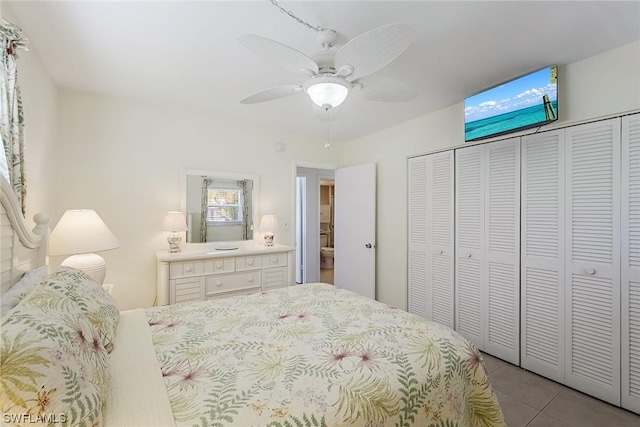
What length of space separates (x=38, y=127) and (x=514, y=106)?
11.7 feet

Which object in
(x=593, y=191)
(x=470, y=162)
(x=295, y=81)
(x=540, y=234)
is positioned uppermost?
(x=295, y=81)

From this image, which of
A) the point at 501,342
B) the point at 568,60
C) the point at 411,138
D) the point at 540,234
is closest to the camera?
the point at 568,60

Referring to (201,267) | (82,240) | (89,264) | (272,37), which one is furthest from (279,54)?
(201,267)

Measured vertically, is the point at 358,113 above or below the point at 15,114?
above

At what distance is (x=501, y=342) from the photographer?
8.11ft

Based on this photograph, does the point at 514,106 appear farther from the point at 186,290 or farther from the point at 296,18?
the point at 186,290

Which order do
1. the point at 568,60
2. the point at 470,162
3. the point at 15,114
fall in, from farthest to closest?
1. the point at 470,162
2. the point at 568,60
3. the point at 15,114

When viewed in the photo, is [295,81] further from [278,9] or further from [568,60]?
[568,60]

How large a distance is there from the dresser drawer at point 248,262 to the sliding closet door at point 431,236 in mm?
1750

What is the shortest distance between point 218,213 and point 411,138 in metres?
2.43

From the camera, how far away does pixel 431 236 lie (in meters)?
3.04

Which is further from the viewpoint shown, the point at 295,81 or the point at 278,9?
the point at 295,81

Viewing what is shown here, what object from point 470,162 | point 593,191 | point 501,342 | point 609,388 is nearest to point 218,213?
point 470,162

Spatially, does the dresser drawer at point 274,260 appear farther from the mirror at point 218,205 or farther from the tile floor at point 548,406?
the tile floor at point 548,406
